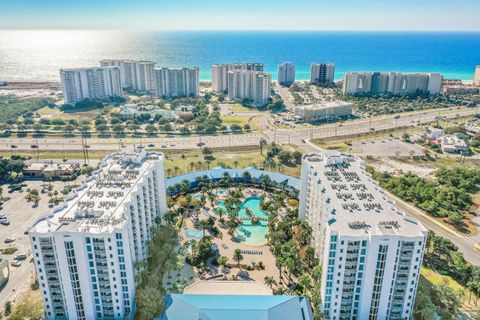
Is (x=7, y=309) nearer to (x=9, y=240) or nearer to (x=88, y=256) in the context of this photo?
(x=88, y=256)

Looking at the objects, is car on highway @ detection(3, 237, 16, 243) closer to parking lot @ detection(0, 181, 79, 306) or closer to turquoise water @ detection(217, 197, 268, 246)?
parking lot @ detection(0, 181, 79, 306)

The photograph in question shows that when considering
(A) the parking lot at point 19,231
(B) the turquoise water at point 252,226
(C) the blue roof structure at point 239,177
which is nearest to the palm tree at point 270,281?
(B) the turquoise water at point 252,226

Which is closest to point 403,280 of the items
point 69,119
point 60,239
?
point 60,239

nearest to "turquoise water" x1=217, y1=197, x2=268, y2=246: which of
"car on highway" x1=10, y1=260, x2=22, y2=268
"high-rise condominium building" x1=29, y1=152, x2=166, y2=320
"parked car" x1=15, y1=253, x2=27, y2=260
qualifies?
"high-rise condominium building" x1=29, y1=152, x2=166, y2=320

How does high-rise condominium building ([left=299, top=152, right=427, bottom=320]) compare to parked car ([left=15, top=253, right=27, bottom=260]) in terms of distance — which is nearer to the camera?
high-rise condominium building ([left=299, top=152, right=427, bottom=320])

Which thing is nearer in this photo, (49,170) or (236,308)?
(236,308)

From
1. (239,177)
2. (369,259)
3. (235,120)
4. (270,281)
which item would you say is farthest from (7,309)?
(235,120)
